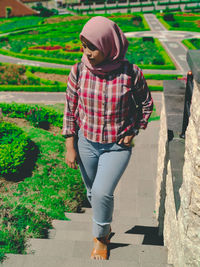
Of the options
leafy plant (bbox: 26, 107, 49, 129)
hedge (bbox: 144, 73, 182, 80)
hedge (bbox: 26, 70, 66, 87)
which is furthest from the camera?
hedge (bbox: 144, 73, 182, 80)

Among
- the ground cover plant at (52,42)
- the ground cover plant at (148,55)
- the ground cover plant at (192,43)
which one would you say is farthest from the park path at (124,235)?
the ground cover plant at (192,43)

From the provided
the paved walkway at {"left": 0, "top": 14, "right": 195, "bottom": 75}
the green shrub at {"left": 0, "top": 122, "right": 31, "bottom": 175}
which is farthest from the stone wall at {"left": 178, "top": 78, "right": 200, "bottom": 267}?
the paved walkway at {"left": 0, "top": 14, "right": 195, "bottom": 75}

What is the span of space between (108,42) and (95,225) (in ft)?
6.37

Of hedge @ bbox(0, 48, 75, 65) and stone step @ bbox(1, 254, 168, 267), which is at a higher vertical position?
hedge @ bbox(0, 48, 75, 65)

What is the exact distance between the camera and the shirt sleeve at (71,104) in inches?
115

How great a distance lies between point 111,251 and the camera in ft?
11.9

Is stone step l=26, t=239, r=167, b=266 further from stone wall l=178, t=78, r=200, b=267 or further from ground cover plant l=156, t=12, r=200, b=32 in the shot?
ground cover plant l=156, t=12, r=200, b=32

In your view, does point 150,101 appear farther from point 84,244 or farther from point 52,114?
point 52,114

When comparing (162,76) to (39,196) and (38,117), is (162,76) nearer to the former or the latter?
(38,117)

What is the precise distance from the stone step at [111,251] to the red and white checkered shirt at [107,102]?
4.89ft

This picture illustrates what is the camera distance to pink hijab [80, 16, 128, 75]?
2590 millimetres

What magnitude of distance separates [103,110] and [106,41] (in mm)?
642

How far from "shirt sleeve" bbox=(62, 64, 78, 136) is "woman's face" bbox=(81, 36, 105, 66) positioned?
241 millimetres

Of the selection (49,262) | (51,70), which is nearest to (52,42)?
A: (51,70)
